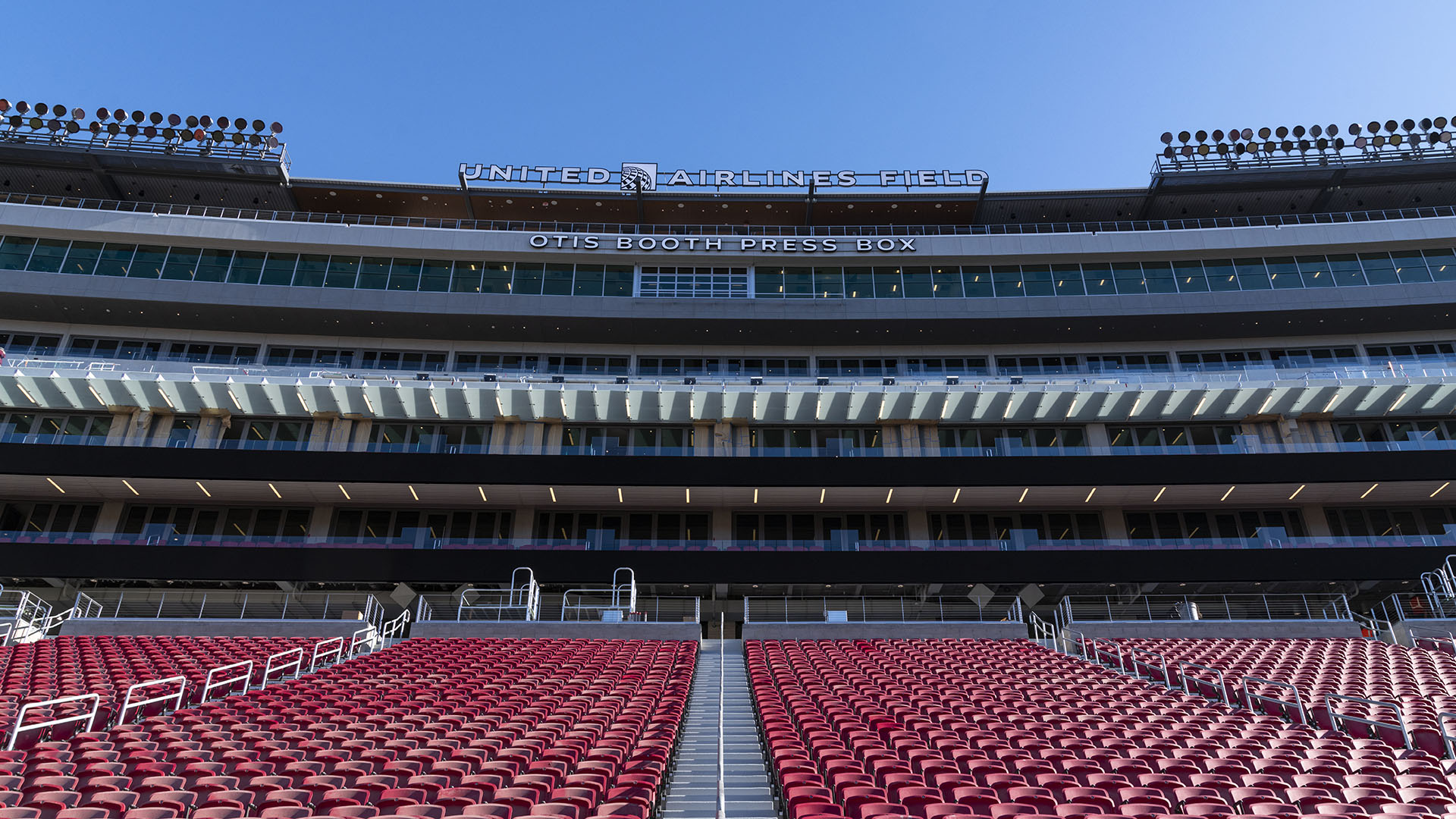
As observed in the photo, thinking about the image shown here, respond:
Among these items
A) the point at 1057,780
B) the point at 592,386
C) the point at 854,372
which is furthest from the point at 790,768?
the point at 854,372

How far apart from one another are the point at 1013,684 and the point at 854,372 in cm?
2372

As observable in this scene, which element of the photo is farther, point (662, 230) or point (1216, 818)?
point (662, 230)

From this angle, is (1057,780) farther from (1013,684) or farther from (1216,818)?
(1013,684)

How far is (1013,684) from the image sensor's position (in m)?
13.6

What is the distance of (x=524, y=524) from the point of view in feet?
101

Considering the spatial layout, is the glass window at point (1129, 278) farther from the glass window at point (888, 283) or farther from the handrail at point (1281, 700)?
the handrail at point (1281, 700)

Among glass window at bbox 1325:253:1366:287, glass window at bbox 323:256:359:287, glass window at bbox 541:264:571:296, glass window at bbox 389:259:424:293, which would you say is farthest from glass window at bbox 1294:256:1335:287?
glass window at bbox 323:256:359:287

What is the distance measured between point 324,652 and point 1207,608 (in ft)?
80.9

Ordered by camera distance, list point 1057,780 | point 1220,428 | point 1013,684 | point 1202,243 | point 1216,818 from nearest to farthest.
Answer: point 1216,818
point 1057,780
point 1013,684
point 1220,428
point 1202,243

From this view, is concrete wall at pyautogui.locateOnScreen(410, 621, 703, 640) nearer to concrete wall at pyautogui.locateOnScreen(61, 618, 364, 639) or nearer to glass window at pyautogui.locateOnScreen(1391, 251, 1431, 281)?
concrete wall at pyautogui.locateOnScreen(61, 618, 364, 639)

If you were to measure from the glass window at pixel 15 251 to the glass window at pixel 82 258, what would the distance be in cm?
68

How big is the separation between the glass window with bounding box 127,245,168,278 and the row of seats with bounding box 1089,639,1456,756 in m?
37.6

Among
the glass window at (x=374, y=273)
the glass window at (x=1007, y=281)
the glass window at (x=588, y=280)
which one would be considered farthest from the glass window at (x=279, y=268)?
the glass window at (x=1007, y=281)

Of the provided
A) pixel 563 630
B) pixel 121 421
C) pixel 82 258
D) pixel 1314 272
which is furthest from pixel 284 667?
pixel 1314 272
